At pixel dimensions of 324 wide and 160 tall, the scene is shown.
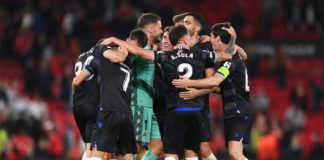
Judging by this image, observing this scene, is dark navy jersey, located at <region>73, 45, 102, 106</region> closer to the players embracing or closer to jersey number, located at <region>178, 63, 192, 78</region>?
the players embracing

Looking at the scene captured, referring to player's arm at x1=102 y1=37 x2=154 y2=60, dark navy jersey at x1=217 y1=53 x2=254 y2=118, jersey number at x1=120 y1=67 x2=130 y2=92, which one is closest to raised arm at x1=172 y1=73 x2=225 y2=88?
dark navy jersey at x1=217 y1=53 x2=254 y2=118

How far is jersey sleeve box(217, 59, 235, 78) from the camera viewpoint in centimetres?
1277

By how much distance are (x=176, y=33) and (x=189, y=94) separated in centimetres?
86

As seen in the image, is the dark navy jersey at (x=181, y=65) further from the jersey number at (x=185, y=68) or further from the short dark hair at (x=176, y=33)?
the short dark hair at (x=176, y=33)

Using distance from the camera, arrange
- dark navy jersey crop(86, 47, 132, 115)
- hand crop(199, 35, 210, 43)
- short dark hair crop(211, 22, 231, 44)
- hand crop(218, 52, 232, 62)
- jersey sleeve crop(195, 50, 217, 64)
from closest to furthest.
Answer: dark navy jersey crop(86, 47, 132, 115)
jersey sleeve crop(195, 50, 217, 64)
hand crop(218, 52, 232, 62)
short dark hair crop(211, 22, 231, 44)
hand crop(199, 35, 210, 43)

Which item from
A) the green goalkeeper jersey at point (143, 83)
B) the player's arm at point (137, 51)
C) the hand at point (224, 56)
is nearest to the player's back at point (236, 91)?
the hand at point (224, 56)

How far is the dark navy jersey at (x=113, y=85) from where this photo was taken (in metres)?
12.2

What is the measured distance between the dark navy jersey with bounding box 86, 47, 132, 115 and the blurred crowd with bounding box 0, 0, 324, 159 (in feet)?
26.0

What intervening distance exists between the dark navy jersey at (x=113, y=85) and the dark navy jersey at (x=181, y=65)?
531mm

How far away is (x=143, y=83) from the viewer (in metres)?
13.3

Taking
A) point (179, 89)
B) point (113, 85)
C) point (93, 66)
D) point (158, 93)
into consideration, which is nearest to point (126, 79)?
point (113, 85)

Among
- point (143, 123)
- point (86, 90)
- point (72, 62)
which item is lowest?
point (143, 123)

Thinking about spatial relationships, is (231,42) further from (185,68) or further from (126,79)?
(126,79)

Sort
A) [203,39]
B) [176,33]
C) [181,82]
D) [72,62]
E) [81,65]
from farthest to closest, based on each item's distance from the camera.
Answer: [72,62], [203,39], [81,65], [176,33], [181,82]
